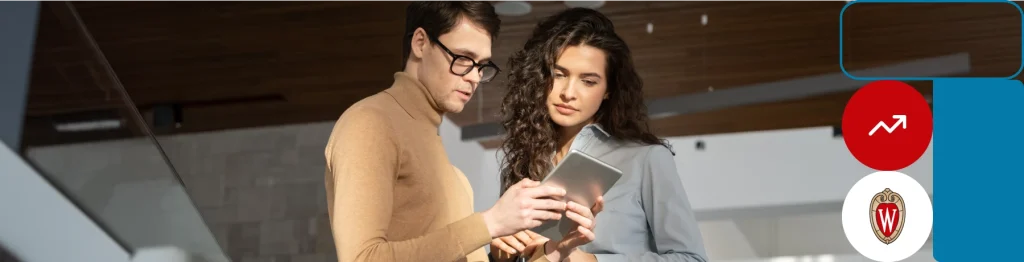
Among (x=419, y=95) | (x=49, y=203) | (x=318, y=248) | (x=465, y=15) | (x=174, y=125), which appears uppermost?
(x=465, y=15)

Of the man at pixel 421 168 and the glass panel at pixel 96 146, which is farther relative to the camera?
the glass panel at pixel 96 146

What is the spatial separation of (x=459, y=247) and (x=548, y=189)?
139mm

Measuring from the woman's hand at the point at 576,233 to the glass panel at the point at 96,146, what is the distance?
3.92ft

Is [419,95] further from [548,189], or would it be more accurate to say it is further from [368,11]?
[368,11]

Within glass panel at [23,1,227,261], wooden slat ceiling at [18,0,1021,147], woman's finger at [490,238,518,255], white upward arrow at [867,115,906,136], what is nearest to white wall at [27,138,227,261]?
glass panel at [23,1,227,261]

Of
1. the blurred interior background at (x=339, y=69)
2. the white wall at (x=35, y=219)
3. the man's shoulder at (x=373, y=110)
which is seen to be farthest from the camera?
the blurred interior background at (x=339, y=69)

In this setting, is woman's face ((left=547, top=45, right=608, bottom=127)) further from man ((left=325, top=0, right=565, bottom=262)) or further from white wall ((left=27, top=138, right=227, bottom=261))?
white wall ((left=27, top=138, right=227, bottom=261))

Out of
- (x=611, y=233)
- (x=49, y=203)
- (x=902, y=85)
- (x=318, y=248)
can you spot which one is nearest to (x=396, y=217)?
(x=611, y=233)

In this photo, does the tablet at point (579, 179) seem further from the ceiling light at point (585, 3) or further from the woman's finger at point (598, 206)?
the ceiling light at point (585, 3)

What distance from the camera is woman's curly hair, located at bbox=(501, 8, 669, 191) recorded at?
181 cm

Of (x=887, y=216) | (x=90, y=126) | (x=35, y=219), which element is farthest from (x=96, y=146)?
(x=887, y=216)

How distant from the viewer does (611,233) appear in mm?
1777

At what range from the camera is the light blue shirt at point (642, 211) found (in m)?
1.74

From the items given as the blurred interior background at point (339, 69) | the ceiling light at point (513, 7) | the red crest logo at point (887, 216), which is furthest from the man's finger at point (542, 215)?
the ceiling light at point (513, 7)
